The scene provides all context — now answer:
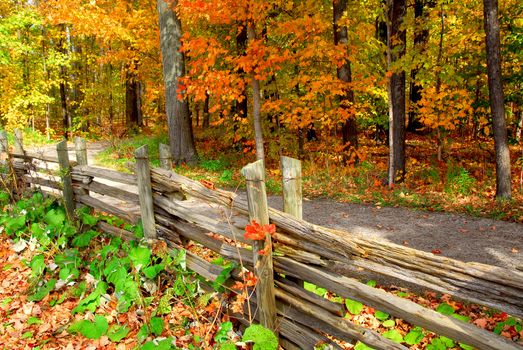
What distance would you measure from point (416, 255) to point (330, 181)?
7.27m

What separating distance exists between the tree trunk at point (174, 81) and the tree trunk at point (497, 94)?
328 inches

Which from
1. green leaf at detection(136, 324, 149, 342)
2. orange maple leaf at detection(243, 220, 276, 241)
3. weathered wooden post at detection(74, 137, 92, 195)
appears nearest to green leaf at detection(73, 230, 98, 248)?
weathered wooden post at detection(74, 137, 92, 195)

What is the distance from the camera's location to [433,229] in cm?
645

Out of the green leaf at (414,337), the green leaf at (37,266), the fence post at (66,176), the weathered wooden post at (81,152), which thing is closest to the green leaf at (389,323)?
the green leaf at (414,337)

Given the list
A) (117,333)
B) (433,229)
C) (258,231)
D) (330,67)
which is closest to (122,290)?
(117,333)

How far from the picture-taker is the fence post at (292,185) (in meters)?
3.15

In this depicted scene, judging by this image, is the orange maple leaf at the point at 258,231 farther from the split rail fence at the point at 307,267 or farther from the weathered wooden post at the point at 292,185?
the weathered wooden post at the point at 292,185

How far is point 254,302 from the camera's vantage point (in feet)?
12.4

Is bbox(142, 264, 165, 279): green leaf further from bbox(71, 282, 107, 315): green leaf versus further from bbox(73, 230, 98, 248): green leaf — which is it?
bbox(73, 230, 98, 248): green leaf

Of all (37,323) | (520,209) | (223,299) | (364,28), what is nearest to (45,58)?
(364,28)

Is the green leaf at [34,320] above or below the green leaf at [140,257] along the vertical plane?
below

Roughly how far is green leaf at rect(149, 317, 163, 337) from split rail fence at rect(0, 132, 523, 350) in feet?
2.21

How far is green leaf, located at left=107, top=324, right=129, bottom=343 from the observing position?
398cm

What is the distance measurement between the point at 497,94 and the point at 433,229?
346cm
